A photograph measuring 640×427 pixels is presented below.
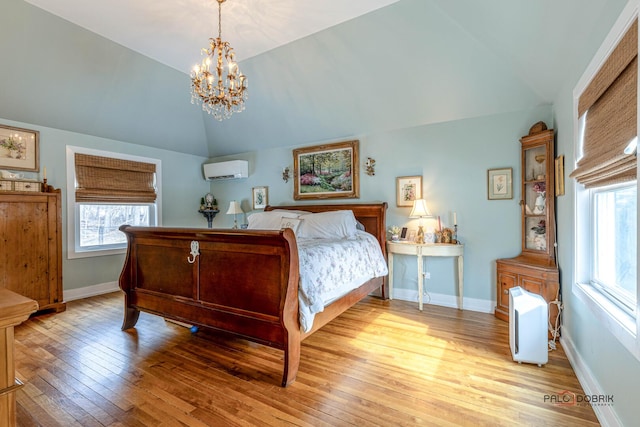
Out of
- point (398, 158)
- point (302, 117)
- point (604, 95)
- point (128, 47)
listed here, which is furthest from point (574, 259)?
point (128, 47)

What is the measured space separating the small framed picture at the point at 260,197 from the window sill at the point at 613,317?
4232mm

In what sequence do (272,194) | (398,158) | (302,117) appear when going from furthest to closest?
(272,194)
(302,117)
(398,158)

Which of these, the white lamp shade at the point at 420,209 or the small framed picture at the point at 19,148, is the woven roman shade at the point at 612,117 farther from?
the small framed picture at the point at 19,148

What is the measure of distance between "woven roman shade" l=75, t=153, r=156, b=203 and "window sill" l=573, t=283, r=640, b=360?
5.54 metres

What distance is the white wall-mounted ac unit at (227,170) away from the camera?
524 cm

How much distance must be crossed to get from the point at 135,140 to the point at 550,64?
5314mm

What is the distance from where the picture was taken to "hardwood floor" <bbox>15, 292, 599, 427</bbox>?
1.68 metres

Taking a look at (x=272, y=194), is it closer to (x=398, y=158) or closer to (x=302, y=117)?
(x=302, y=117)

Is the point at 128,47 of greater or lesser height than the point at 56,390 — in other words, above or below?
above

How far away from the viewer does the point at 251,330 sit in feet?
7.04

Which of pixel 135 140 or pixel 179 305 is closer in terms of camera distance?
pixel 179 305

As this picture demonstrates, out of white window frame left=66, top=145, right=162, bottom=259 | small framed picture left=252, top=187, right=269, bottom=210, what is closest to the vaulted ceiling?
white window frame left=66, top=145, right=162, bottom=259

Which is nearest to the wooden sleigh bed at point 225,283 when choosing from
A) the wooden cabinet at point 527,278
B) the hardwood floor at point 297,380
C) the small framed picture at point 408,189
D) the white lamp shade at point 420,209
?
the hardwood floor at point 297,380

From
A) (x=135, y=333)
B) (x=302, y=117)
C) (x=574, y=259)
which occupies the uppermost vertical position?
(x=302, y=117)
